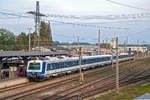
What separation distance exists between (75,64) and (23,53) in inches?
334

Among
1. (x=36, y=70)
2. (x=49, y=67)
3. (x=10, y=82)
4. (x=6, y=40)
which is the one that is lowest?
(x=10, y=82)

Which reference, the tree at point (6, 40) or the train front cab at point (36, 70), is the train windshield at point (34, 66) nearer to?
the train front cab at point (36, 70)

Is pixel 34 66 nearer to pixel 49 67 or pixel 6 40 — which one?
pixel 49 67

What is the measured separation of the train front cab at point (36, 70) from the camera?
21.4 meters

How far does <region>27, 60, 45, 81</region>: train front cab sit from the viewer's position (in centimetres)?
2139

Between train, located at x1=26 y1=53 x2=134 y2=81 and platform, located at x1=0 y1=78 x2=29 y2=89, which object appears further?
train, located at x1=26 y1=53 x2=134 y2=81

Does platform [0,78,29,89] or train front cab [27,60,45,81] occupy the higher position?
train front cab [27,60,45,81]

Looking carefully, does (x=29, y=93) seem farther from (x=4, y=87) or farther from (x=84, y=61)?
(x=84, y=61)

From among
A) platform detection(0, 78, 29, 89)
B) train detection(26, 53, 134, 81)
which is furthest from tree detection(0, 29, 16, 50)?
platform detection(0, 78, 29, 89)

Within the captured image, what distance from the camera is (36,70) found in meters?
→ 21.6

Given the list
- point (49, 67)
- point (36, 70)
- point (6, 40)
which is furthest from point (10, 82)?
point (6, 40)

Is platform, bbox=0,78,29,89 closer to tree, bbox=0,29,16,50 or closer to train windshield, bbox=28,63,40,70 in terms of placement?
train windshield, bbox=28,63,40,70

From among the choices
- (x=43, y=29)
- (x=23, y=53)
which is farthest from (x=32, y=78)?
(x=43, y=29)

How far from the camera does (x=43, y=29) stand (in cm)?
7088
